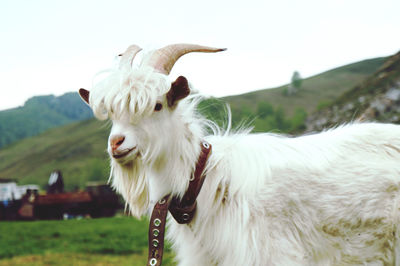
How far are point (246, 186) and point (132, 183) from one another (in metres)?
1.10

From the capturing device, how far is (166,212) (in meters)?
3.67

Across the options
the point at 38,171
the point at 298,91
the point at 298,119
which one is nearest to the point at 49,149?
the point at 38,171

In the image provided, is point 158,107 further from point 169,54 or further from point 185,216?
point 185,216

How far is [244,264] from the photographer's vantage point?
3521mm

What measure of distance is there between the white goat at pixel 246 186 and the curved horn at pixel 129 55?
0.01 m

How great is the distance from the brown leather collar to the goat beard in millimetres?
260

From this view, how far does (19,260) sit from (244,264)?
7554mm

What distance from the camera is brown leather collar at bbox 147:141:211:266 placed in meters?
3.68

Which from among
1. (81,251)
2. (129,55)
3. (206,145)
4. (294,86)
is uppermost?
(129,55)

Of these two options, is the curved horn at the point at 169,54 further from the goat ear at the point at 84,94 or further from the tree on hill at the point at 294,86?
the tree on hill at the point at 294,86

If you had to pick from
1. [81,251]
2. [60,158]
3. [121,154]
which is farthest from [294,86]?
[121,154]

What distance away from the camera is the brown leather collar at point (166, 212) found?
3682mm

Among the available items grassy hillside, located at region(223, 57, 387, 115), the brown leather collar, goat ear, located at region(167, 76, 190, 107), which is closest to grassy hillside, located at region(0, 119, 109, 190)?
grassy hillside, located at region(223, 57, 387, 115)

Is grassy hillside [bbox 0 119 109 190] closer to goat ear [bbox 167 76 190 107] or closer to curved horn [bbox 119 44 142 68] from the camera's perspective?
curved horn [bbox 119 44 142 68]
